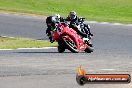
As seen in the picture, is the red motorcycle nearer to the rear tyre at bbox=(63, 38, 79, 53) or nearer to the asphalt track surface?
the rear tyre at bbox=(63, 38, 79, 53)

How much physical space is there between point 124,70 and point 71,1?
34.3 metres

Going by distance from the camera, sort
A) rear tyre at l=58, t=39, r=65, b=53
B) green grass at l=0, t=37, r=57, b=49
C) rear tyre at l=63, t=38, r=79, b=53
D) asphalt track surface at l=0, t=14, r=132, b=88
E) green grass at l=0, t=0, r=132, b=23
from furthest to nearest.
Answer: green grass at l=0, t=0, r=132, b=23, green grass at l=0, t=37, r=57, b=49, rear tyre at l=58, t=39, r=65, b=53, rear tyre at l=63, t=38, r=79, b=53, asphalt track surface at l=0, t=14, r=132, b=88

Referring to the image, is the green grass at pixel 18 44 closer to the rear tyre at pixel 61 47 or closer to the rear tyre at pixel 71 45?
the rear tyre at pixel 61 47

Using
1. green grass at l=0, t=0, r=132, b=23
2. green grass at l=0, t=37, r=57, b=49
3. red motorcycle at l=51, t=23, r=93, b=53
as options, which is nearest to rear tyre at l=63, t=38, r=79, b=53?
red motorcycle at l=51, t=23, r=93, b=53

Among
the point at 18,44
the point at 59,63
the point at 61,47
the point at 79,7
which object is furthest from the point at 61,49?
the point at 79,7

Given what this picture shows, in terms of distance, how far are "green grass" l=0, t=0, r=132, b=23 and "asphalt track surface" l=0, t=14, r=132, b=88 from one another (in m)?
12.9

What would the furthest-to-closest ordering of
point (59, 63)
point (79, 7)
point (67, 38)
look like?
point (79, 7) → point (67, 38) → point (59, 63)

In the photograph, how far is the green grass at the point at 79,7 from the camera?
4262cm

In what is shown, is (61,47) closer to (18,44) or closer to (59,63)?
(18,44)

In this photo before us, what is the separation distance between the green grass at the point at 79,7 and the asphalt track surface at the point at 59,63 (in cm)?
1295

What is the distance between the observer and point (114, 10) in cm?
4544

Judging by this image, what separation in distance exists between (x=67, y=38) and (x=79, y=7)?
25.4 metres

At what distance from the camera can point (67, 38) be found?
20.5 m

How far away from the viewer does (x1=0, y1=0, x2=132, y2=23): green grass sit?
1678 inches
